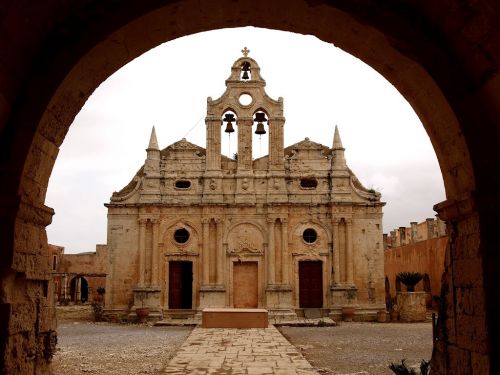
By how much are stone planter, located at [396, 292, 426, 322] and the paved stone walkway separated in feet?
33.9

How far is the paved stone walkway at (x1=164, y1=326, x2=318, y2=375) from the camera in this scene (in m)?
10.5

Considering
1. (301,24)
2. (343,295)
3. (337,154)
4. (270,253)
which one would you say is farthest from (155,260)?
(301,24)

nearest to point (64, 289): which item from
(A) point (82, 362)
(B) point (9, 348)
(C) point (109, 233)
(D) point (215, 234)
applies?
(C) point (109, 233)

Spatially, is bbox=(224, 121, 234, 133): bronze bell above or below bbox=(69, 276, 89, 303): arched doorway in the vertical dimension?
above

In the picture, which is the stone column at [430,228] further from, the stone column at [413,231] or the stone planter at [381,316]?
the stone planter at [381,316]

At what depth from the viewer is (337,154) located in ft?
90.3

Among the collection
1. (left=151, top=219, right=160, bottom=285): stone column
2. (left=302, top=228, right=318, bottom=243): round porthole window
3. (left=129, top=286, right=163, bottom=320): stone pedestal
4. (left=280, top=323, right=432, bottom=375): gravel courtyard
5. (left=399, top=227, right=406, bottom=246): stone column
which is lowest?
A: (left=280, top=323, right=432, bottom=375): gravel courtyard

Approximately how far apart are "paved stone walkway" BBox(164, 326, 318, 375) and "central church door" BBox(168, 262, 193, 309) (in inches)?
345

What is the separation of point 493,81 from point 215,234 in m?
22.6

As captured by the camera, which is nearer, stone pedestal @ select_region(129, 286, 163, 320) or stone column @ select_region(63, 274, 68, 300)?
stone pedestal @ select_region(129, 286, 163, 320)

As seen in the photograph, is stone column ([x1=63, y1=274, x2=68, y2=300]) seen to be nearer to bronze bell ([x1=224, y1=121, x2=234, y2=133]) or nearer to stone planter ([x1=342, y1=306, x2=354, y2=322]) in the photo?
bronze bell ([x1=224, y1=121, x2=234, y2=133])

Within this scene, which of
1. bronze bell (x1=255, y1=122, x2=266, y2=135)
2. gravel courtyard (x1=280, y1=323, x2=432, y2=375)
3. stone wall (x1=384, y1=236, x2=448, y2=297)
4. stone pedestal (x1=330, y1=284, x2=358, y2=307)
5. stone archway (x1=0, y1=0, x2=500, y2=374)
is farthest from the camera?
stone wall (x1=384, y1=236, x2=448, y2=297)

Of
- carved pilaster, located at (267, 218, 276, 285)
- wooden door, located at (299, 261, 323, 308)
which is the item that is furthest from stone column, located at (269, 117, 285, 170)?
wooden door, located at (299, 261, 323, 308)

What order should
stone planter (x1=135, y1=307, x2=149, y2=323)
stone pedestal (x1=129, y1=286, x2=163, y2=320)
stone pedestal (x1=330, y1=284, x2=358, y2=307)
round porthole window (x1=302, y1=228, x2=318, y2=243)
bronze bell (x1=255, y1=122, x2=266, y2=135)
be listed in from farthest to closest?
bronze bell (x1=255, y1=122, x2=266, y2=135) → round porthole window (x1=302, y1=228, x2=318, y2=243) → stone pedestal (x1=330, y1=284, x2=358, y2=307) → stone pedestal (x1=129, y1=286, x2=163, y2=320) → stone planter (x1=135, y1=307, x2=149, y2=323)
